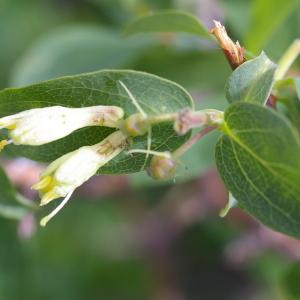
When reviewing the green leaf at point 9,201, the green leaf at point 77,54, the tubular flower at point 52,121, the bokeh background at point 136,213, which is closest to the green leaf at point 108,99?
the tubular flower at point 52,121

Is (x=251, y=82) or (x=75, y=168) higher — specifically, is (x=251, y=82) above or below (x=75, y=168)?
above

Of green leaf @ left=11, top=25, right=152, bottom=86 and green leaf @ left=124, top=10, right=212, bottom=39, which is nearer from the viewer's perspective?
green leaf @ left=124, top=10, right=212, bottom=39

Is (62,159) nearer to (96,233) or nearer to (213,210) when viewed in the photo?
(213,210)

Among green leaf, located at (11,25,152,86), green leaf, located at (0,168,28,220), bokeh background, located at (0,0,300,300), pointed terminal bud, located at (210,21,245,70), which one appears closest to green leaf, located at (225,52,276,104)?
pointed terminal bud, located at (210,21,245,70)

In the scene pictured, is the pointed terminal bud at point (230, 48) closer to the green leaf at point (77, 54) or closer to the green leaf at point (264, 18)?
the green leaf at point (264, 18)

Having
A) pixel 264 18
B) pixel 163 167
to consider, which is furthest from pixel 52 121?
pixel 264 18

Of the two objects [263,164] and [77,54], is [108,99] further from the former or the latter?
[77,54]

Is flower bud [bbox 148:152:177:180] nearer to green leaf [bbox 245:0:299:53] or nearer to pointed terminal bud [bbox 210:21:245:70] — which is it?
pointed terminal bud [bbox 210:21:245:70]
